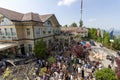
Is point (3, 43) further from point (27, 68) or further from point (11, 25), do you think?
point (27, 68)

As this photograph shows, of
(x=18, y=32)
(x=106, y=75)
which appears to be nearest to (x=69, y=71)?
(x=106, y=75)

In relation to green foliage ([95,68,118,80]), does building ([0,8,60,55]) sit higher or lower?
higher

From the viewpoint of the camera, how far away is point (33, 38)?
2502 cm

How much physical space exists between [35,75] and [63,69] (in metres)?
3.65

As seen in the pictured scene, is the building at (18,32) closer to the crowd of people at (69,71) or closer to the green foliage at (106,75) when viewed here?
the crowd of people at (69,71)

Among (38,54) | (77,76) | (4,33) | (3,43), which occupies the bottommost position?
(77,76)

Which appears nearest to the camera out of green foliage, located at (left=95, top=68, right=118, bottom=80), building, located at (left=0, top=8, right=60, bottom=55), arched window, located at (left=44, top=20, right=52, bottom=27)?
green foliage, located at (left=95, top=68, right=118, bottom=80)

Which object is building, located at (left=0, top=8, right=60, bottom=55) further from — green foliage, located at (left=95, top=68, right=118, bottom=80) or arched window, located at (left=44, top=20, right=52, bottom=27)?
green foliage, located at (left=95, top=68, right=118, bottom=80)

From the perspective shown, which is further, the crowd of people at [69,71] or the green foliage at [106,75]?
the crowd of people at [69,71]

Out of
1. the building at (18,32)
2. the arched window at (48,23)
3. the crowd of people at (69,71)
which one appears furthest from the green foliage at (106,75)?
the arched window at (48,23)

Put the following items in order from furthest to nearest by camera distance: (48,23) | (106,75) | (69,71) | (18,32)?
1. (48,23)
2. (18,32)
3. (69,71)
4. (106,75)

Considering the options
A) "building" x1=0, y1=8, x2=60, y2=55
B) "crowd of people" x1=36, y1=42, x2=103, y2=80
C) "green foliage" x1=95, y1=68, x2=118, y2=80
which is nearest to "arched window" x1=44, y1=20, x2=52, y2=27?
"building" x1=0, y1=8, x2=60, y2=55

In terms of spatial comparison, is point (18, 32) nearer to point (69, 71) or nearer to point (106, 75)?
point (69, 71)

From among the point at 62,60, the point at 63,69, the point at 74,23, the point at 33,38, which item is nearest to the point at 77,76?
the point at 63,69
